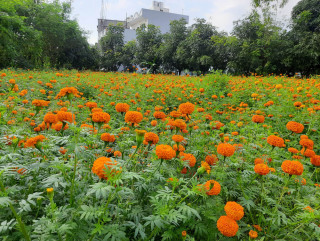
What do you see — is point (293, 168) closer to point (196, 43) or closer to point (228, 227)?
point (228, 227)

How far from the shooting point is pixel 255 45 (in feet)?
53.5

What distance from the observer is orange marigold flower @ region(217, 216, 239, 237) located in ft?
3.16

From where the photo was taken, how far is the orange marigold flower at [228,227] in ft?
3.16

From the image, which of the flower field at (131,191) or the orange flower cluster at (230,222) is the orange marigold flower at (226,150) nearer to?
the flower field at (131,191)

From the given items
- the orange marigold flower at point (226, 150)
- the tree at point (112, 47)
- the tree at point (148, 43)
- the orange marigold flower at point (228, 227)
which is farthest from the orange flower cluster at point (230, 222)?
the tree at point (112, 47)

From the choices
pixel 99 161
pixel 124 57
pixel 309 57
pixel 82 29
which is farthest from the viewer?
pixel 124 57

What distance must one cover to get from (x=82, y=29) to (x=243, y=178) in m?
25.3

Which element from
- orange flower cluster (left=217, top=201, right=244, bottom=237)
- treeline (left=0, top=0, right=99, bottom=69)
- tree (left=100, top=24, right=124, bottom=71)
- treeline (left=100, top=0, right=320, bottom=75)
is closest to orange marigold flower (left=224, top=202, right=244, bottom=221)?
orange flower cluster (left=217, top=201, right=244, bottom=237)

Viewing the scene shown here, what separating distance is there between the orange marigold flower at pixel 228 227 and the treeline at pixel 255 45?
12.6 metres

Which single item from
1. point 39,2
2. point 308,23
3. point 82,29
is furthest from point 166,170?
point 82,29

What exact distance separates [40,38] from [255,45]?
694 inches

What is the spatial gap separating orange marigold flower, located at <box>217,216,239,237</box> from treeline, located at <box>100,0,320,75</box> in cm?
1263

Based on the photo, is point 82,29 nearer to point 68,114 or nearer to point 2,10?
point 2,10

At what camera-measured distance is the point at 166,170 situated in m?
1.42
